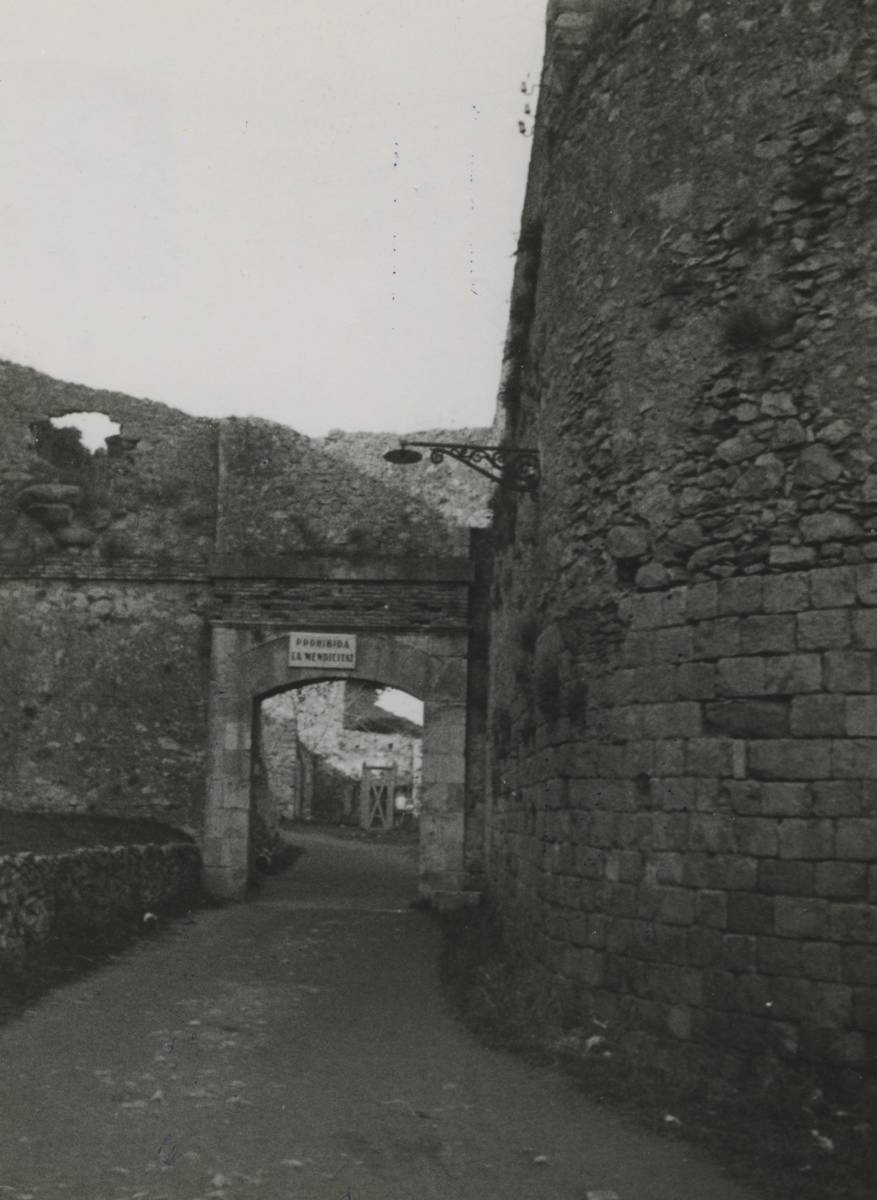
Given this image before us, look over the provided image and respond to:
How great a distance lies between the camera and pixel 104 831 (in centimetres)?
1263

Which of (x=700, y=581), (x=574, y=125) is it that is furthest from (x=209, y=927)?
(x=574, y=125)

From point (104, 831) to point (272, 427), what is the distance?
5.43 m

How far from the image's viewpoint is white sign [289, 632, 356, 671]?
14.3m

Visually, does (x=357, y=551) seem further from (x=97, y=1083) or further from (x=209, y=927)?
(x=97, y=1083)

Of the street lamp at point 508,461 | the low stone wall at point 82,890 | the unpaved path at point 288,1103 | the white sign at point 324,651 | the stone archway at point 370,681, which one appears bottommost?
the unpaved path at point 288,1103

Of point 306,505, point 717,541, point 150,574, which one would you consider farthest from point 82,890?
point 306,505

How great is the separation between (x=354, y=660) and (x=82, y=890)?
196 inches

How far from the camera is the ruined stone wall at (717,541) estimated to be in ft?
19.4

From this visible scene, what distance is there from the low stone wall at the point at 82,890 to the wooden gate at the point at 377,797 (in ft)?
54.7

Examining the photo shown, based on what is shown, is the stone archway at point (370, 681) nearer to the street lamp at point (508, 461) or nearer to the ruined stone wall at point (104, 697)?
the ruined stone wall at point (104, 697)

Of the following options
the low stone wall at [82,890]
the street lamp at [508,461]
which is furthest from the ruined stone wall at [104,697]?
the street lamp at [508,461]

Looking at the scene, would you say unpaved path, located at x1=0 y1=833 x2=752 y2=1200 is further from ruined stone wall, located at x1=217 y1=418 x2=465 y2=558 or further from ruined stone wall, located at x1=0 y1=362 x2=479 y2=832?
ruined stone wall, located at x1=217 y1=418 x2=465 y2=558

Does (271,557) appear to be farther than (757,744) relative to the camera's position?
Yes

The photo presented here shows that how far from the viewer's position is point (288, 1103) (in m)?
5.95
